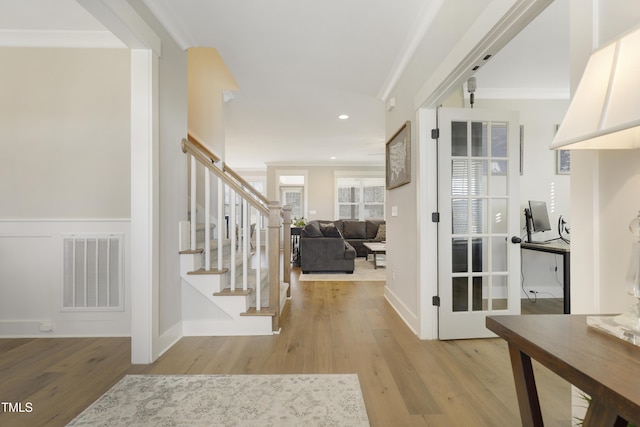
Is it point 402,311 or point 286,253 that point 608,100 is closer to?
point 402,311

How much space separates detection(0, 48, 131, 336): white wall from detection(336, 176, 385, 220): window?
6.38 meters

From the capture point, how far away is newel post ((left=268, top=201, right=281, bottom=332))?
2441 millimetres

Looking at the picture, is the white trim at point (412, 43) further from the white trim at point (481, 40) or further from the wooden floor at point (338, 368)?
the wooden floor at point (338, 368)

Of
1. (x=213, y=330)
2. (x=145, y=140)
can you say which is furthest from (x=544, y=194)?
(x=145, y=140)

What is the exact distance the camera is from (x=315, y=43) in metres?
2.41

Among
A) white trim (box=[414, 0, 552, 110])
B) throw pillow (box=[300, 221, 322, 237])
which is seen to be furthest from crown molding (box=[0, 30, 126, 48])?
throw pillow (box=[300, 221, 322, 237])

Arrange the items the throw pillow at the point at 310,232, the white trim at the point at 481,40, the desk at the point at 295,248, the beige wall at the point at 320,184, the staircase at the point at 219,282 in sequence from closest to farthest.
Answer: the white trim at the point at 481,40 < the staircase at the point at 219,282 < the throw pillow at the point at 310,232 < the desk at the point at 295,248 < the beige wall at the point at 320,184

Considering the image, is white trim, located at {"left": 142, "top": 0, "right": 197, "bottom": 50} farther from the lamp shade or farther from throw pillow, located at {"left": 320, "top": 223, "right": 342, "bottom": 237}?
throw pillow, located at {"left": 320, "top": 223, "right": 342, "bottom": 237}

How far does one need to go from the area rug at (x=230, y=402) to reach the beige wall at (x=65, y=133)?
1.45m

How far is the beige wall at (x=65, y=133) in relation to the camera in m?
2.31

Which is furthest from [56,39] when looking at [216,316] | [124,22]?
[216,316]

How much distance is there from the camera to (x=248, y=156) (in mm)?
7262

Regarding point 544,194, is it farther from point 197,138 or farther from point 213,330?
point 197,138

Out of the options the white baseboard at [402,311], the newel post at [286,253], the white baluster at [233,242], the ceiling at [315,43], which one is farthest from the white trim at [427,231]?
the newel post at [286,253]
